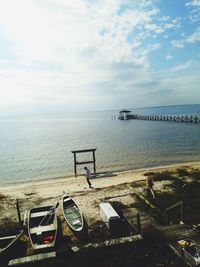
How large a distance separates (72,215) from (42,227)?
1.85 m

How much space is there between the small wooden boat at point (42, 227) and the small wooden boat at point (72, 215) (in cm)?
71

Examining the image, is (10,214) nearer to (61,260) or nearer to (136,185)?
(61,260)

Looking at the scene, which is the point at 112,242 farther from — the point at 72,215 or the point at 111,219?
the point at 72,215

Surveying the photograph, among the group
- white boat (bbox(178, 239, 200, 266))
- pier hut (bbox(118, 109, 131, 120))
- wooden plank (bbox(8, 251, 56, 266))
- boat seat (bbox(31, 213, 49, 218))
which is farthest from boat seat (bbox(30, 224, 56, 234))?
pier hut (bbox(118, 109, 131, 120))

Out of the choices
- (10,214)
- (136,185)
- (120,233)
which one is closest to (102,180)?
(136,185)

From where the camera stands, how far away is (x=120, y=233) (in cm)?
1089

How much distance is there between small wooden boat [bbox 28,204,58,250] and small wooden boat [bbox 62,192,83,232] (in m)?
0.71

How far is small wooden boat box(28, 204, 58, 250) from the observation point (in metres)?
9.91

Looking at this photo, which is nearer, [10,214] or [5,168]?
[10,214]

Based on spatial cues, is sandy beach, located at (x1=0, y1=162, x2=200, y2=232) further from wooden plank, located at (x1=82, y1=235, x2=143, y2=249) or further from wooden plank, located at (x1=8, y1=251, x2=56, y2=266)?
wooden plank, located at (x1=8, y1=251, x2=56, y2=266)

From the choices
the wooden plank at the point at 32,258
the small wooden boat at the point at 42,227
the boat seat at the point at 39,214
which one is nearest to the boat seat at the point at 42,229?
the small wooden boat at the point at 42,227

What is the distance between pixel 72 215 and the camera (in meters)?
12.5

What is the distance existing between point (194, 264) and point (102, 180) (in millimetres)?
14050

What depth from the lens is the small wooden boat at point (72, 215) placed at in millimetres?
11125
